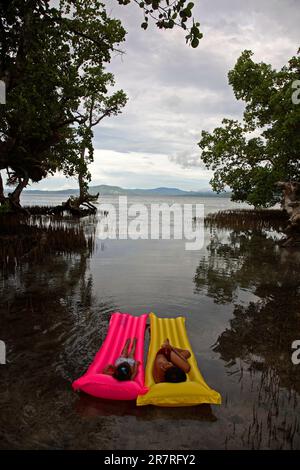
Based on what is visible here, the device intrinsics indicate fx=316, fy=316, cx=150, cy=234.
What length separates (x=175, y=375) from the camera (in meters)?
4.74

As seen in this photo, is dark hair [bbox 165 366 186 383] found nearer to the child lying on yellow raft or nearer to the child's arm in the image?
the child lying on yellow raft

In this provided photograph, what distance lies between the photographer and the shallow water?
391cm

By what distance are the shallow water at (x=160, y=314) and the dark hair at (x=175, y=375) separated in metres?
0.41

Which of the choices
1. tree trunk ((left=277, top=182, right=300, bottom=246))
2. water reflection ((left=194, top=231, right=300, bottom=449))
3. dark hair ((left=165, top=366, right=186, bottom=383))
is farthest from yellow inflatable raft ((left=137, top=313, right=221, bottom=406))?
tree trunk ((left=277, top=182, right=300, bottom=246))

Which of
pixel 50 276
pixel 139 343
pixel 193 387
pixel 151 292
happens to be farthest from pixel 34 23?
pixel 193 387

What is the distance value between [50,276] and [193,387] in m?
7.66

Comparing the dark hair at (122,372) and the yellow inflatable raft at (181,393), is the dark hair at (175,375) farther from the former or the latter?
the dark hair at (122,372)

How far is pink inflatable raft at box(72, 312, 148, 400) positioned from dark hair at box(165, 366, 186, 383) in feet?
1.29

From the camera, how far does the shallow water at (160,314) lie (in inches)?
154

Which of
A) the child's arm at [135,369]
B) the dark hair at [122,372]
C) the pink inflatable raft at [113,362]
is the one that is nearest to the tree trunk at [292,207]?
the pink inflatable raft at [113,362]

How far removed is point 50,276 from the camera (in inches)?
432

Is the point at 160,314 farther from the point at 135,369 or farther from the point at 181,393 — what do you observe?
the point at 181,393
